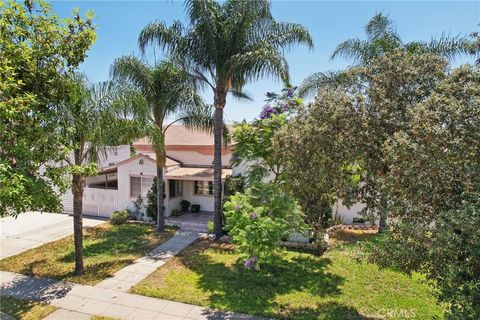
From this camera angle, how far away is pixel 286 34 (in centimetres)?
1638

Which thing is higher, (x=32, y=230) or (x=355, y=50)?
(x=355, y=50)

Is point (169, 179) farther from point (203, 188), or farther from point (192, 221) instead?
point (192, 221)

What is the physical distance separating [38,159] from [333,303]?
32.2 feet

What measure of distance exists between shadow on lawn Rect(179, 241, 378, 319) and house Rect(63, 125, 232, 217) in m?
7.49

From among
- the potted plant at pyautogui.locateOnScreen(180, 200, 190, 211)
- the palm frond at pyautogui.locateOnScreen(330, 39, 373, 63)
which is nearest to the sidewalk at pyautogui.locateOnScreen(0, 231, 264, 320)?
the potted plant at pyautogui.locateOnScreen(180, 200, 190, 211)

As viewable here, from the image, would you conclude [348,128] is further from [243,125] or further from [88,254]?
[88,254]

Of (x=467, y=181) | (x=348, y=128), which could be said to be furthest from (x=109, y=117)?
(x=467, y=181)

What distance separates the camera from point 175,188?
22.7 m

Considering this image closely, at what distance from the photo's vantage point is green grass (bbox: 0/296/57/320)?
387 inches

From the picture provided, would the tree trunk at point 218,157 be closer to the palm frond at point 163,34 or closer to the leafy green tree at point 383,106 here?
the palm frond at point 163,34

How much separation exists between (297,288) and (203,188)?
12.6m

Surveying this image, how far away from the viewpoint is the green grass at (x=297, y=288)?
1006 centimetres

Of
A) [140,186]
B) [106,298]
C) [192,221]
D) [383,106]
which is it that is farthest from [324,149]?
[140,186]

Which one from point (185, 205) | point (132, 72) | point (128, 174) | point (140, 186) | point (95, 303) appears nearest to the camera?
point (95, 303)
